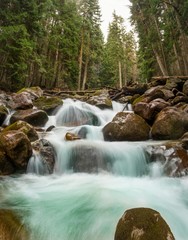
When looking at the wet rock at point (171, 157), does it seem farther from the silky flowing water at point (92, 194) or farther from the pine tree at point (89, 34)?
the pine tree at point (89, 34)

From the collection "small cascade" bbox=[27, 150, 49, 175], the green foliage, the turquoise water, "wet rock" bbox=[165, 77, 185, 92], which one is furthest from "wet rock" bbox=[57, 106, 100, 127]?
the green foliage

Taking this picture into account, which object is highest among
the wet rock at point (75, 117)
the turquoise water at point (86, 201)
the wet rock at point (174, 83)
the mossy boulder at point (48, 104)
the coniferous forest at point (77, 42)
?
the coniferous forest at point (77, 42)

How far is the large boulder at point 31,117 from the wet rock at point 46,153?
11.9ft

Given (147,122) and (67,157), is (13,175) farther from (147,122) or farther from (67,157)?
(147,122)

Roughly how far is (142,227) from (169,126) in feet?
22.9

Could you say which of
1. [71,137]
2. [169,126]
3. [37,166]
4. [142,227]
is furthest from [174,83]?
[142,227]

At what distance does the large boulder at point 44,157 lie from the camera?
793 centimetres

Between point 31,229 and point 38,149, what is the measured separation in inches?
162

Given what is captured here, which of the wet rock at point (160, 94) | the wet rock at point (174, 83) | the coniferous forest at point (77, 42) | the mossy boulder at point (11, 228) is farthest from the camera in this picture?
the coniferous forest at point (77, 42)

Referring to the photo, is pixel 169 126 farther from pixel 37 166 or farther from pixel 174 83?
pixel 174 83

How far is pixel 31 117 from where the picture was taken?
40.2ft

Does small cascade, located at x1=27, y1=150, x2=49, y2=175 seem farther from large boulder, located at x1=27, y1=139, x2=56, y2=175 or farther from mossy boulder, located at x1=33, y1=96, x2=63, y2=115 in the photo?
mossy boulder, located at x1=33, y1=96, x2=63, y2=115

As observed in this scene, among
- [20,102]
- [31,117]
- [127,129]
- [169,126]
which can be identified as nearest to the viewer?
[169,126]

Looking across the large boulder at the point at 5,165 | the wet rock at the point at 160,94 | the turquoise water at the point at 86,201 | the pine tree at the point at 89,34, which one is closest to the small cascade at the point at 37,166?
the turquoise water at the point at 86,201
